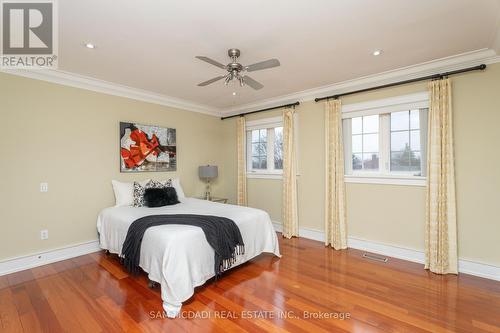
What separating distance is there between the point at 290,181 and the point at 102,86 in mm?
3467

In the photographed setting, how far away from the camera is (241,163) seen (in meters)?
5.19

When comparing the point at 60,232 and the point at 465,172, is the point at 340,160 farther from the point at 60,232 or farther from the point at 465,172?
the point at 60,232

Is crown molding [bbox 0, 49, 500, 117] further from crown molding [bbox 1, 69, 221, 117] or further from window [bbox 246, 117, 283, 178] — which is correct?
window [bbox 246, 117, 283, 178]

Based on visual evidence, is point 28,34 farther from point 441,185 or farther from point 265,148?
point 441,185

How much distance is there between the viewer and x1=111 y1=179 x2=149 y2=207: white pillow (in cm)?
373

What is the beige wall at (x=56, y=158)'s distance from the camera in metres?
2.96

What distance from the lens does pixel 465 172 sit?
9.52 ft

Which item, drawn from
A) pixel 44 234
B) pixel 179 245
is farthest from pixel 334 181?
pixel 44 234

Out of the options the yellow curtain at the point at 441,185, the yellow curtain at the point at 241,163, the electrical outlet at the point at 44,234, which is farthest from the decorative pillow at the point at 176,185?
the yellow curtain at the point at 441,185

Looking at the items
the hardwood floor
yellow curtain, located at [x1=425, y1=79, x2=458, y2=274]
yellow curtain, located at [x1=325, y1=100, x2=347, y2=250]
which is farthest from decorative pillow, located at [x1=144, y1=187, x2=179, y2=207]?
yellow curtain, located at [x1=425, y1=79, x2=458, y2=274]

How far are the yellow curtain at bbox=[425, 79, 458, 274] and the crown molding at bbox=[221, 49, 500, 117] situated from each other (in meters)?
0.22

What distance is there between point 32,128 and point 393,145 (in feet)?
16.4

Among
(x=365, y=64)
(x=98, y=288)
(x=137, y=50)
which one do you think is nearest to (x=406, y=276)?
(x=365, y=64)

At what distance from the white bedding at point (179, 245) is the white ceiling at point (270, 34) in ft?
6.43
